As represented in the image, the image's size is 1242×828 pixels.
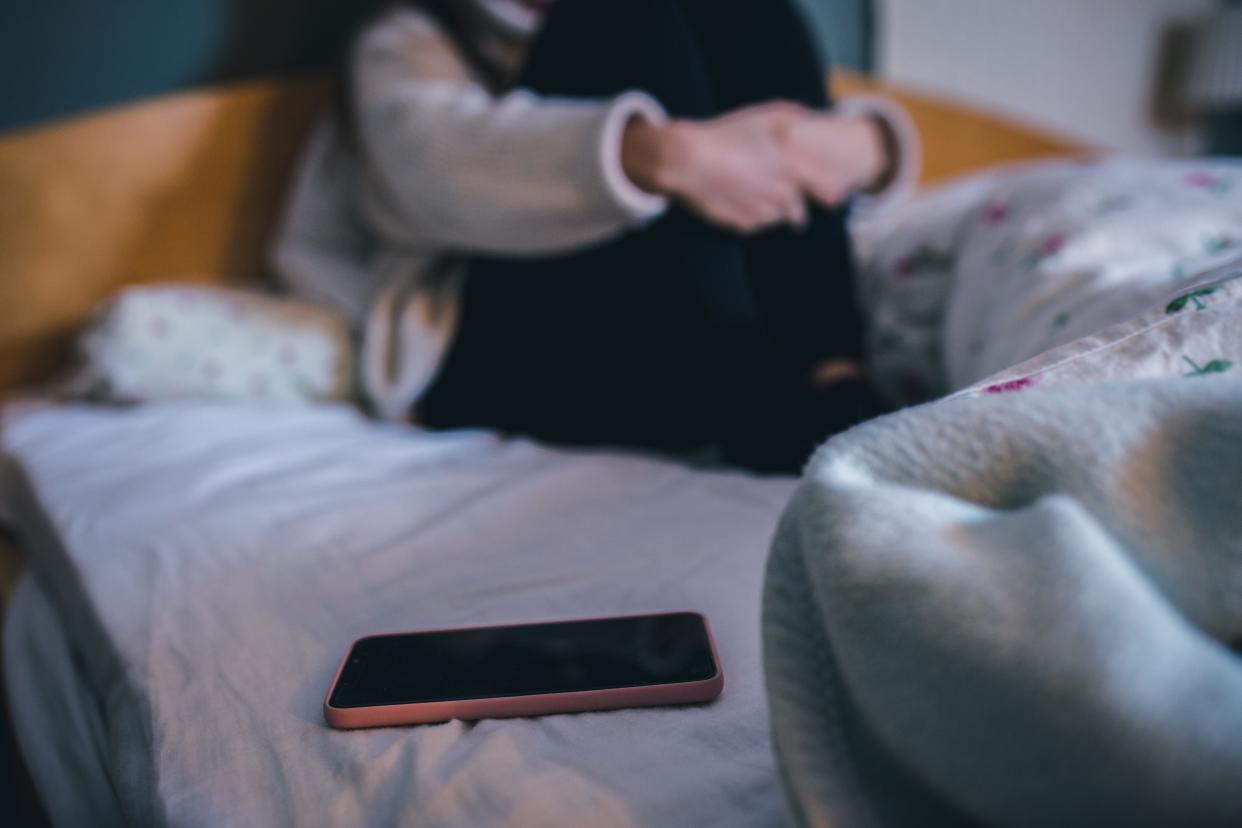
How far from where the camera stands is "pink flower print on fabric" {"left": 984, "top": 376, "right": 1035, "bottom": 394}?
30 cm

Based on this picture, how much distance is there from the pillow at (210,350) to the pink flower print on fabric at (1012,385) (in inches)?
28.1

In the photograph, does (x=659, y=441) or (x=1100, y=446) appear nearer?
(x=1100, y=446)

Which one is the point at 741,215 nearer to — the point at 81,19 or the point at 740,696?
the point at 740,696

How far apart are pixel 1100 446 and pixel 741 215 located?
0.47 metres

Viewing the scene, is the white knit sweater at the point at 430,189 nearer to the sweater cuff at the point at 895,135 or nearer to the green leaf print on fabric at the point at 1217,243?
Result: the sweater cuff at the point at 895,135

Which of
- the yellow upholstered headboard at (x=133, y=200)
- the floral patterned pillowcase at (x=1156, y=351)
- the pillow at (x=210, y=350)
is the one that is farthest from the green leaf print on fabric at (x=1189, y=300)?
the yellow upholstered headboard at (x=133, y=200)

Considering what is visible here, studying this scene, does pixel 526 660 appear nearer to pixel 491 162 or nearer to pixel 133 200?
pixel 491 162

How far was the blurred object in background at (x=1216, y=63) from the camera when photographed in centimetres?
153

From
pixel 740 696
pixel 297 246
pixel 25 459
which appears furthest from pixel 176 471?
pixel 740 696

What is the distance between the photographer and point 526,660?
13.5 inches

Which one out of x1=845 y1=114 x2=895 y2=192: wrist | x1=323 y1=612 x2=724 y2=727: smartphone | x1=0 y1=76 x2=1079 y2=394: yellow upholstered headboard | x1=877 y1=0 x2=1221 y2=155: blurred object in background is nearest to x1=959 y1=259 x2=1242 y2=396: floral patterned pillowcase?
x1=323 y1=612 x2=724 y2=727: smartphone

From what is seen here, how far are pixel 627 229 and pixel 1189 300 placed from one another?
42 cm

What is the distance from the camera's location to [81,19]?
96 cm

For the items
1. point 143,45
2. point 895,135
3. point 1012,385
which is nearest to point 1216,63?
point 895,135
